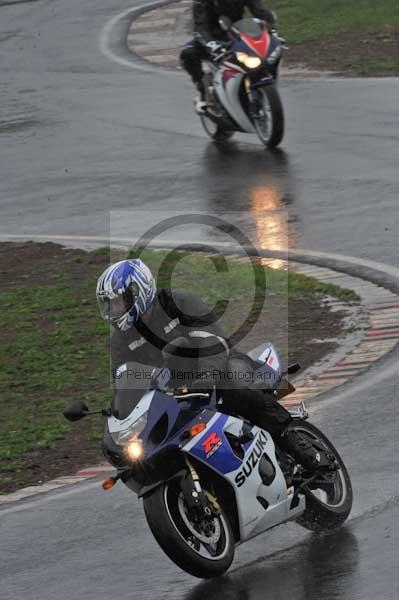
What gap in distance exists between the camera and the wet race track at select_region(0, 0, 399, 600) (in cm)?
746

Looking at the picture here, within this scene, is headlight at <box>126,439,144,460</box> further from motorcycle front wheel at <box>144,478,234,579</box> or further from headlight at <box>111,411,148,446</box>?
motorcycle front wheel at <box>144,478,234,579</box>

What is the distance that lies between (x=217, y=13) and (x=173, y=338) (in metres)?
11.5

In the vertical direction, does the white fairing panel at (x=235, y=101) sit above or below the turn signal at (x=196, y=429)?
below

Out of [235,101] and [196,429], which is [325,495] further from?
[235,101]

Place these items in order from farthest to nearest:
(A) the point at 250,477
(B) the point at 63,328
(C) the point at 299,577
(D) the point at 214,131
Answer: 1. (D) the point at 214,131
2. (B) the point at 63,328
3. (A) the point at 250,477
4. (C) the point at 299,577

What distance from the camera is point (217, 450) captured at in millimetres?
7297

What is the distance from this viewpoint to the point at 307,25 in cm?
2541

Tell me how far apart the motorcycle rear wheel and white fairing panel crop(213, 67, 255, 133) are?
2.24 feet

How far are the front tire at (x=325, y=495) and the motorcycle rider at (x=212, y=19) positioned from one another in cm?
1072

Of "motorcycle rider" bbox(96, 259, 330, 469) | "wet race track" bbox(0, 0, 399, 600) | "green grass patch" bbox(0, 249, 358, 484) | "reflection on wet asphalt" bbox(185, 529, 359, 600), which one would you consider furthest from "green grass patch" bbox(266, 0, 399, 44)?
"reflection on wet asphalt" bbox(185, 529, 359, 600)

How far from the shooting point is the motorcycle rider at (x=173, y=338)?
7383mm

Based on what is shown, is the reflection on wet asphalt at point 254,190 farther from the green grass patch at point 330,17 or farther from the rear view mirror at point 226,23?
the green grass patch at point 330,17

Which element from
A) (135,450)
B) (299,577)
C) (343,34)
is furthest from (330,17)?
(135,450)

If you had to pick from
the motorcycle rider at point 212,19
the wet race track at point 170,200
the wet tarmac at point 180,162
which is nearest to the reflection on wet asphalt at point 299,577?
the wet race track at point 170,200
